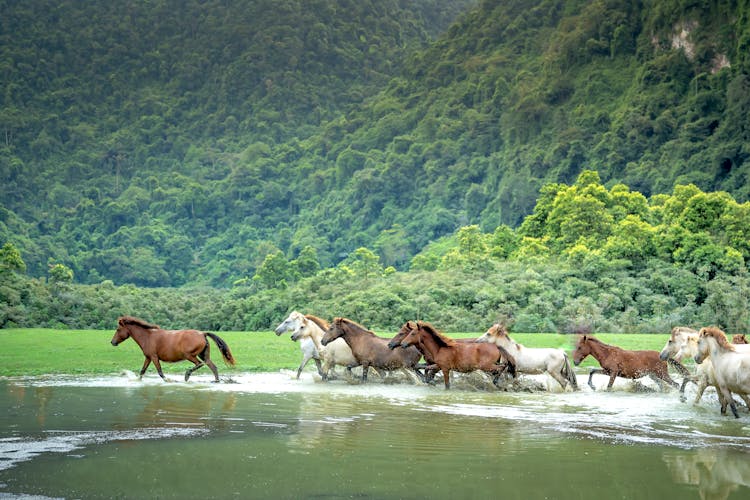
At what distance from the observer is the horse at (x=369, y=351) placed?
712 inches

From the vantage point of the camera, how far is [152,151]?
13150cm

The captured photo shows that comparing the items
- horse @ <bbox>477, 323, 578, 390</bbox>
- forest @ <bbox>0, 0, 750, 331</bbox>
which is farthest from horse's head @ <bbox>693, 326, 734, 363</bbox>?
forest @ <bbox>0, 0, 750, 331</bbox>

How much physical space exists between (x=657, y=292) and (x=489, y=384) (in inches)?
829

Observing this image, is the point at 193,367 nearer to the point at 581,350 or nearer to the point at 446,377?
the point at 446,377

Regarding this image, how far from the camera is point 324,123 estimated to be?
134 meters

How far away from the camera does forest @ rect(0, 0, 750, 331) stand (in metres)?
38.9

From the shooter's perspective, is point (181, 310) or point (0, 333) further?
point (181, 310)

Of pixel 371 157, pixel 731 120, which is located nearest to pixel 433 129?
pixel 371 157

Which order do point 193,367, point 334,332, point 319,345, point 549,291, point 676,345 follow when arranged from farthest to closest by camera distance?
1. point 549,291
2. point 319,345
3. point 334,332
4. point 193,367
5. point 676,345

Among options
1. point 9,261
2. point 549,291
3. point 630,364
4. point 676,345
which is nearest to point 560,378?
point 630,364

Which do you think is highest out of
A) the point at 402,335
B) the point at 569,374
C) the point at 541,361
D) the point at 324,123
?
the point at 324,123

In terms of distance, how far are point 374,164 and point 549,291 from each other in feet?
243

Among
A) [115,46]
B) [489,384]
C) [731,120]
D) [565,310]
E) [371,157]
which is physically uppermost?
[115,46]

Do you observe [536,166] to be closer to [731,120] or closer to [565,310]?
[731,120]
